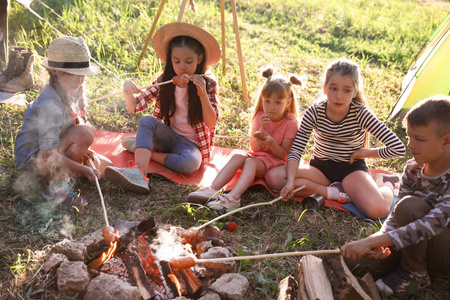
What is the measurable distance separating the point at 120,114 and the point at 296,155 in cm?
214

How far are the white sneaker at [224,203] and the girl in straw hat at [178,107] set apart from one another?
0.52 metres

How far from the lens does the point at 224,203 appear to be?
2.86 m

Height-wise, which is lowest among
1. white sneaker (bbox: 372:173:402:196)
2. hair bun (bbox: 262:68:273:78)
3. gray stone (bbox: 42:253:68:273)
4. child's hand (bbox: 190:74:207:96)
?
gray stone (bbox: 42:253:68:273)

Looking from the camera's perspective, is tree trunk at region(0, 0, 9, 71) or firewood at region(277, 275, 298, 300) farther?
tree trunk at region(0, 0, 9, 71)

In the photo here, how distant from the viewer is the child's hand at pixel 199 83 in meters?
3.10

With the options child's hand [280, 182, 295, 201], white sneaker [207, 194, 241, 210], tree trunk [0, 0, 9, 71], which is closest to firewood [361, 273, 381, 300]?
child's hand [280, 182, 295, 201]

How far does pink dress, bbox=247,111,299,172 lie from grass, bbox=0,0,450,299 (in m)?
0.23

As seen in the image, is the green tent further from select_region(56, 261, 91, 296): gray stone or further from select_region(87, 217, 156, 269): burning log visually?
select_region(56, 261, 91, 296): gray stone

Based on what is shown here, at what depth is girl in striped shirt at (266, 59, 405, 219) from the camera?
113 inches

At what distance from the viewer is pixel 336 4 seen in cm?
840

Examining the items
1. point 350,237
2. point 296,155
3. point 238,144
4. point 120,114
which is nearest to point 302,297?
point 350,237

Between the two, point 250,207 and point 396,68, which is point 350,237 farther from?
point 396,68

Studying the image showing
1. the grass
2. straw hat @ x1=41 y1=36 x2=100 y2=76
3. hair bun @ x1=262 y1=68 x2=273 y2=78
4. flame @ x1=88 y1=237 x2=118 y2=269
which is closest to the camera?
flame @ x1=88 y1=237 x2=118 y2=269

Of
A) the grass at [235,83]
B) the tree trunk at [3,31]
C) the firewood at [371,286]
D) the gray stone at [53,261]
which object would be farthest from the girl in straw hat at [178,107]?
the tree trunk at [3,31]
